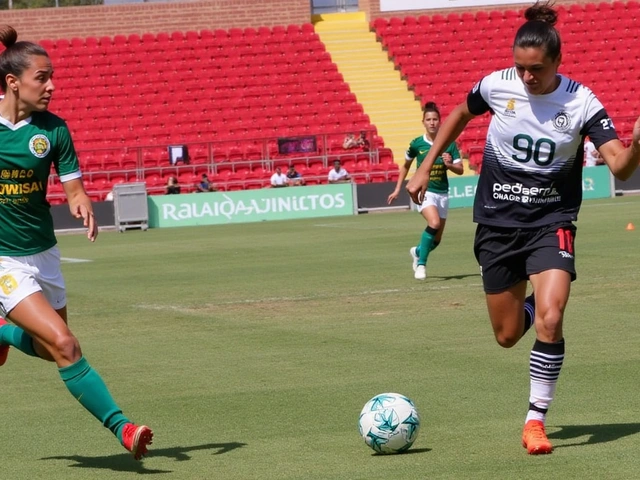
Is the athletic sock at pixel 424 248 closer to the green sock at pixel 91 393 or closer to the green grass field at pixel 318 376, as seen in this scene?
the green grass field at pixel 318 376

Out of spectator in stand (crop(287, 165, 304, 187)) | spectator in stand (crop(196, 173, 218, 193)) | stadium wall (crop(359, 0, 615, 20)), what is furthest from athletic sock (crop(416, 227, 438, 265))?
stadium wall (crop(359, 0, 615, 20))

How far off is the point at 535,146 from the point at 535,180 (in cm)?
19

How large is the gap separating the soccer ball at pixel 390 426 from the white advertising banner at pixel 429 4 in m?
38.0

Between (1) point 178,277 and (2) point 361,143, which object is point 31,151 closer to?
(1) point 178,277

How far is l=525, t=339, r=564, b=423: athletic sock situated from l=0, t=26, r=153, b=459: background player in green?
85.4 inches

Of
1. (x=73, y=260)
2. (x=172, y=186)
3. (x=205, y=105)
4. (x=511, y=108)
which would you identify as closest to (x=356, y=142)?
(x=205, y=105)

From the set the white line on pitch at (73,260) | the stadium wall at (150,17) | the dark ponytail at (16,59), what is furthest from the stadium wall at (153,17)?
the dark ponytail at (16,59)

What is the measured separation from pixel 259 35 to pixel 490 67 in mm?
8059

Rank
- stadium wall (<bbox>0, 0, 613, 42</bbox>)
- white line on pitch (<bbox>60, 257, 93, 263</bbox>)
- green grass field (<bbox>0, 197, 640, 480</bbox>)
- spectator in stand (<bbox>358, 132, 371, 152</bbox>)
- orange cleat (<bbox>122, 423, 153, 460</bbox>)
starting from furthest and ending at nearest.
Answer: stadium wall (<bbox>0, 0, 613, 42</bbox>), spectator in stand (<bbox>358, 132, 371, 152</bbox>), white line on pitch (<bbox>60, 257, 93, 263</bbox>), green grass field (<bbox>0, 197, 640, 480</bbox>), orange cleat (<bbox>122, 423, 153, 460</bbox>)

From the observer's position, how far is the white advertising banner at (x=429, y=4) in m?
43.3

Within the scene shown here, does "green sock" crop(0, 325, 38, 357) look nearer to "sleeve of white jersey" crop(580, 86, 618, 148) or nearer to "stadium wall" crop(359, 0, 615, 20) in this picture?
"sleeve of white jersey" crop(580, 86, 618, 148)

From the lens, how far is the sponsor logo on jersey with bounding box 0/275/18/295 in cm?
627

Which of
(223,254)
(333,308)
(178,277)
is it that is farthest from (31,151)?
(223,254)

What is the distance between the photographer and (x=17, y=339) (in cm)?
687
